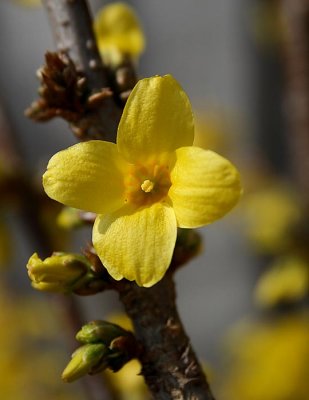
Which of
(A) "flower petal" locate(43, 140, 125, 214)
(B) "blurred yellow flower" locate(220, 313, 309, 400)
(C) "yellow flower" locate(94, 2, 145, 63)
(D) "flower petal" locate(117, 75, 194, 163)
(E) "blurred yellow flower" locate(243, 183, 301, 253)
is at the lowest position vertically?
(B) "blurred yellow flower" locate(220, 313, 309, 400)

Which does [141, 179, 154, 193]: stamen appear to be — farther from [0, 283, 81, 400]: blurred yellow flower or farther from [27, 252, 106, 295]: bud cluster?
[0, 283, 81, 400]: blurred yellow flower

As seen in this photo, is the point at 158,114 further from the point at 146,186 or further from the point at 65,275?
the point at 65,275

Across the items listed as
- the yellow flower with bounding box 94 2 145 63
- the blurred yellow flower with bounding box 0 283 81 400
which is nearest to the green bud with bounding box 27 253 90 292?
the yellow flower with bounding box 94 2 145 63

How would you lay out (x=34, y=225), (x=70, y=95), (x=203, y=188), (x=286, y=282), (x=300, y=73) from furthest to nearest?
(x=300, y=73)
(x=34, y=225)
(x=286, y=282)
(x=70, y=95)
(x=203, y=188)

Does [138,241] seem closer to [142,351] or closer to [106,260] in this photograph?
[106,260]

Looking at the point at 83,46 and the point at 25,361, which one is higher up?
the point at 83,46

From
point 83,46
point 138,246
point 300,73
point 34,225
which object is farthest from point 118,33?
point 300,73

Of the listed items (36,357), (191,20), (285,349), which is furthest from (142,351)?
(191,20)
